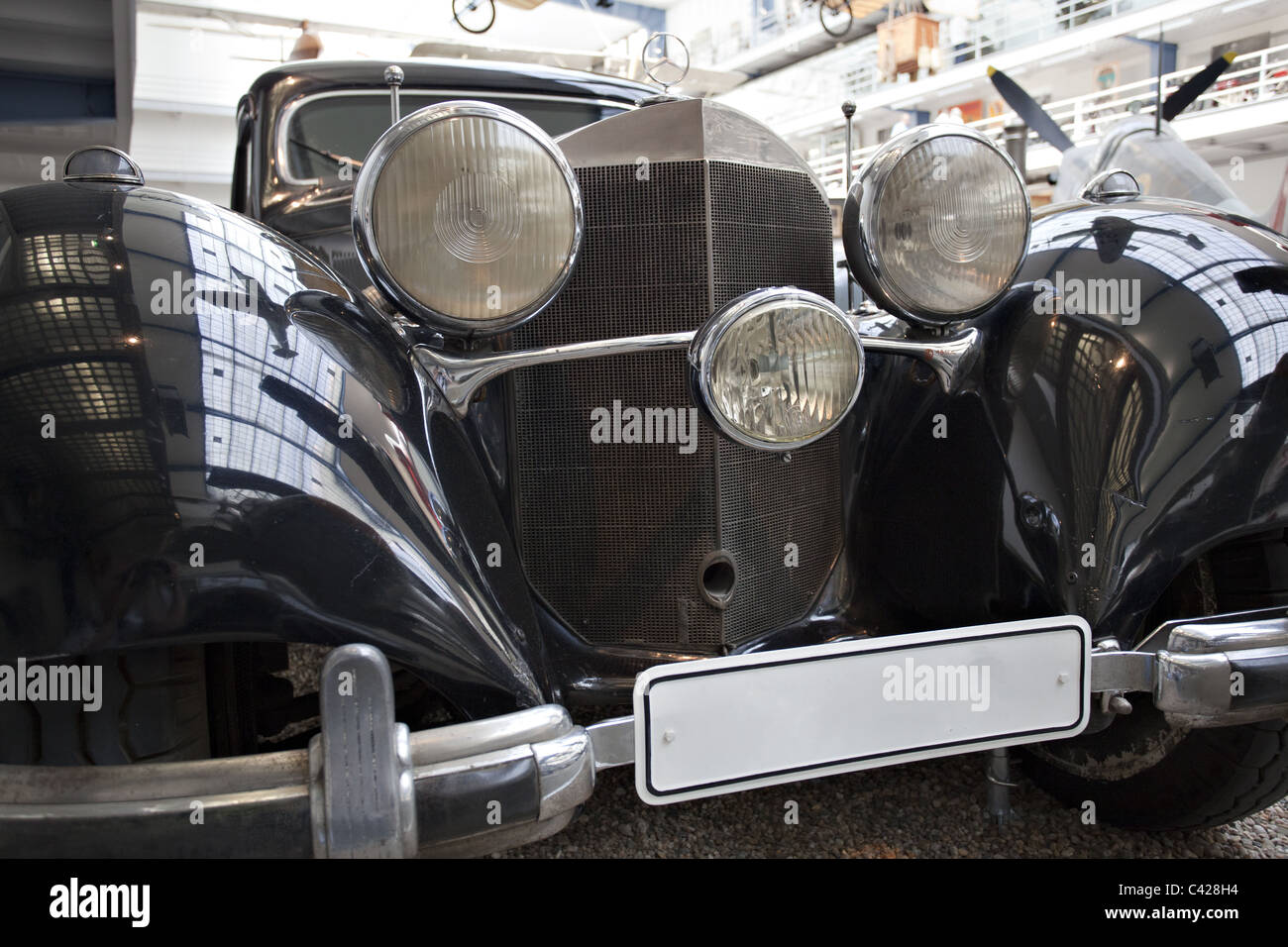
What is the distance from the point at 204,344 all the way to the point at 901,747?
3.26ft

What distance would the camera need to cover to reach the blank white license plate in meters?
1.15

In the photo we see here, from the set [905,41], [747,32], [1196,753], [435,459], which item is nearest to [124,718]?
[435,459]

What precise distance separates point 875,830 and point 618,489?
33.3 inches

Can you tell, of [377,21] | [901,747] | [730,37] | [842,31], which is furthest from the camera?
[730,37]

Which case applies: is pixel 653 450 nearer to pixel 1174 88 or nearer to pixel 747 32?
pixel 1174 88

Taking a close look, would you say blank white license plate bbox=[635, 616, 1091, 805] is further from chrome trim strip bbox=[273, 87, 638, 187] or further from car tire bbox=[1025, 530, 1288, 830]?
chrome trim strip bbox=[273, 87, 638, 187]

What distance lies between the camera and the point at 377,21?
1192 cm

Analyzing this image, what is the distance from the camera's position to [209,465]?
1017 mm

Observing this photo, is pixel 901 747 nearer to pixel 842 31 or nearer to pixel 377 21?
pixel 377 21

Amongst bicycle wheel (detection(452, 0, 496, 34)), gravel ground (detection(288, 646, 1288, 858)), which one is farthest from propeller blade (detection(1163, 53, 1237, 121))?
gravel ground (detection(288, 646, 1288, 858))

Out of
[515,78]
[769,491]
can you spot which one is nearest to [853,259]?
[769,491]

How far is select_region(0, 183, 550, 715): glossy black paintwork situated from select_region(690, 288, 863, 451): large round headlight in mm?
373

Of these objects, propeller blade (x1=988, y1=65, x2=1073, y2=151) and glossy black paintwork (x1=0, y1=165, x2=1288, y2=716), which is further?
propeller blade (x1=988, y1=65, x2=1073, y2=151)

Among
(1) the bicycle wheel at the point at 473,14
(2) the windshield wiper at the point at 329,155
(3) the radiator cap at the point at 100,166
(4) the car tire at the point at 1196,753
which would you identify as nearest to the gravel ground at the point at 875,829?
(4) the car tire at the point at 1196,753
